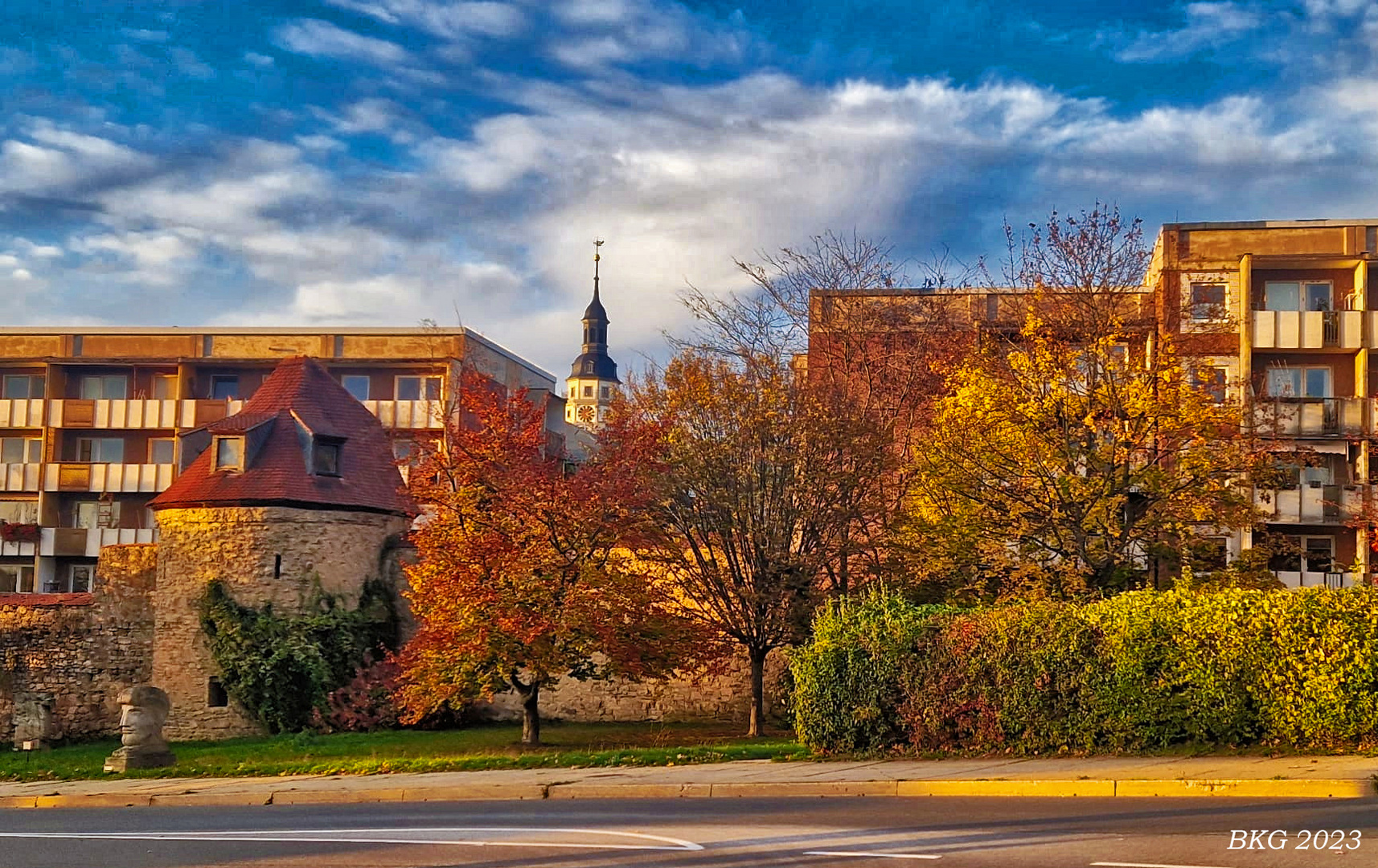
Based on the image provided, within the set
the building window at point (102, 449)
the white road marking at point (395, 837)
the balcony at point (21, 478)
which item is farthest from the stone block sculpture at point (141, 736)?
the balcony at point (21, 478)

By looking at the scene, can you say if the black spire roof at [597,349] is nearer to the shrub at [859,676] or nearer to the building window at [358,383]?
the building window at [358,383]

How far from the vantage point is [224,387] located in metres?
52.7

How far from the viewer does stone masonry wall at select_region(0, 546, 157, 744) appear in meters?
31.6

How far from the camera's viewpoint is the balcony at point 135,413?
166 feet

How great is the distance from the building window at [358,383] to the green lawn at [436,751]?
2257 centimetres

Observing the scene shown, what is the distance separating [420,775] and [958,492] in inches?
391

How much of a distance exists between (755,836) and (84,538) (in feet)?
148

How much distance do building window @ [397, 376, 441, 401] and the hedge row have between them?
34.6 m

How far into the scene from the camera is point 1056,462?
22875 millimetres

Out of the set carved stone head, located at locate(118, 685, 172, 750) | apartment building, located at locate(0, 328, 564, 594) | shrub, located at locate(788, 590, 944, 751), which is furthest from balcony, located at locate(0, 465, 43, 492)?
shrub, located at locate(788, 590, 944, 751)

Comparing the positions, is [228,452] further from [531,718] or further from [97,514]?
[97,514]

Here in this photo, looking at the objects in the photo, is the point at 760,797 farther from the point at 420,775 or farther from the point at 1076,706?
the point at 420,775

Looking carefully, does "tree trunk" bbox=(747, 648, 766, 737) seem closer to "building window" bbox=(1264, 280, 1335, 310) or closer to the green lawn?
the green lawn

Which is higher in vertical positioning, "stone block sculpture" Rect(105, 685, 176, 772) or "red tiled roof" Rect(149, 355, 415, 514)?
"red tiled roof" Rect(149, 355, 415, 514)
